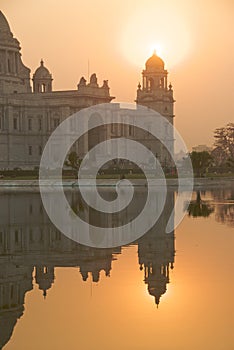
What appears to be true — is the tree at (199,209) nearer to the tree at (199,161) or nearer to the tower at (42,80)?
the tree at (199,161)

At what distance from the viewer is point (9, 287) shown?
16.9 meters

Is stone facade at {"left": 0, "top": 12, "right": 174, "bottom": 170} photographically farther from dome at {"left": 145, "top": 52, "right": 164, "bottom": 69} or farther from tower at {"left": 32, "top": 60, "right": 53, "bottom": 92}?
dome at {"left": 145, "top": 52, "right": 164, "bottom": 69}

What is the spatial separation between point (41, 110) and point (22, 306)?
80.8 m

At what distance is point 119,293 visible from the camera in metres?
16.2

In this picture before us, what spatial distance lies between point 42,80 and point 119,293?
89377 mm

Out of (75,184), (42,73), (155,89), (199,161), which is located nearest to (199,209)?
(75,184)

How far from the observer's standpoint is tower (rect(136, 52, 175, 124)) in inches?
4274

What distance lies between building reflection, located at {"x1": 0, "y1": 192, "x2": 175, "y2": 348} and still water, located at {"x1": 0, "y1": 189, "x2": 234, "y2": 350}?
0.02 metres

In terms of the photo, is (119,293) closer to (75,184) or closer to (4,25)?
(75,184)

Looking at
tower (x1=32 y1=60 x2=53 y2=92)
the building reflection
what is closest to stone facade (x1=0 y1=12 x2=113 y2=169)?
tower (x1=32 y1=60 x2=53 y2=92)

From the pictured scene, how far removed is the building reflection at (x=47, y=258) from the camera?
16.0 meters

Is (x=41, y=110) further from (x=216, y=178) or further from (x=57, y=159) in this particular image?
(x=216, y=178)

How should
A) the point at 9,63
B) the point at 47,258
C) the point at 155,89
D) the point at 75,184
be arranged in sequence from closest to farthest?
1. the point at 47,258
2. the point at 75,184
3. the point at 9,63
4. the point at 155,89

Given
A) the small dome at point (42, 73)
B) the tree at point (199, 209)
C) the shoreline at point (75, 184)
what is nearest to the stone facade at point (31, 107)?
the small dome at point (42, 73)
